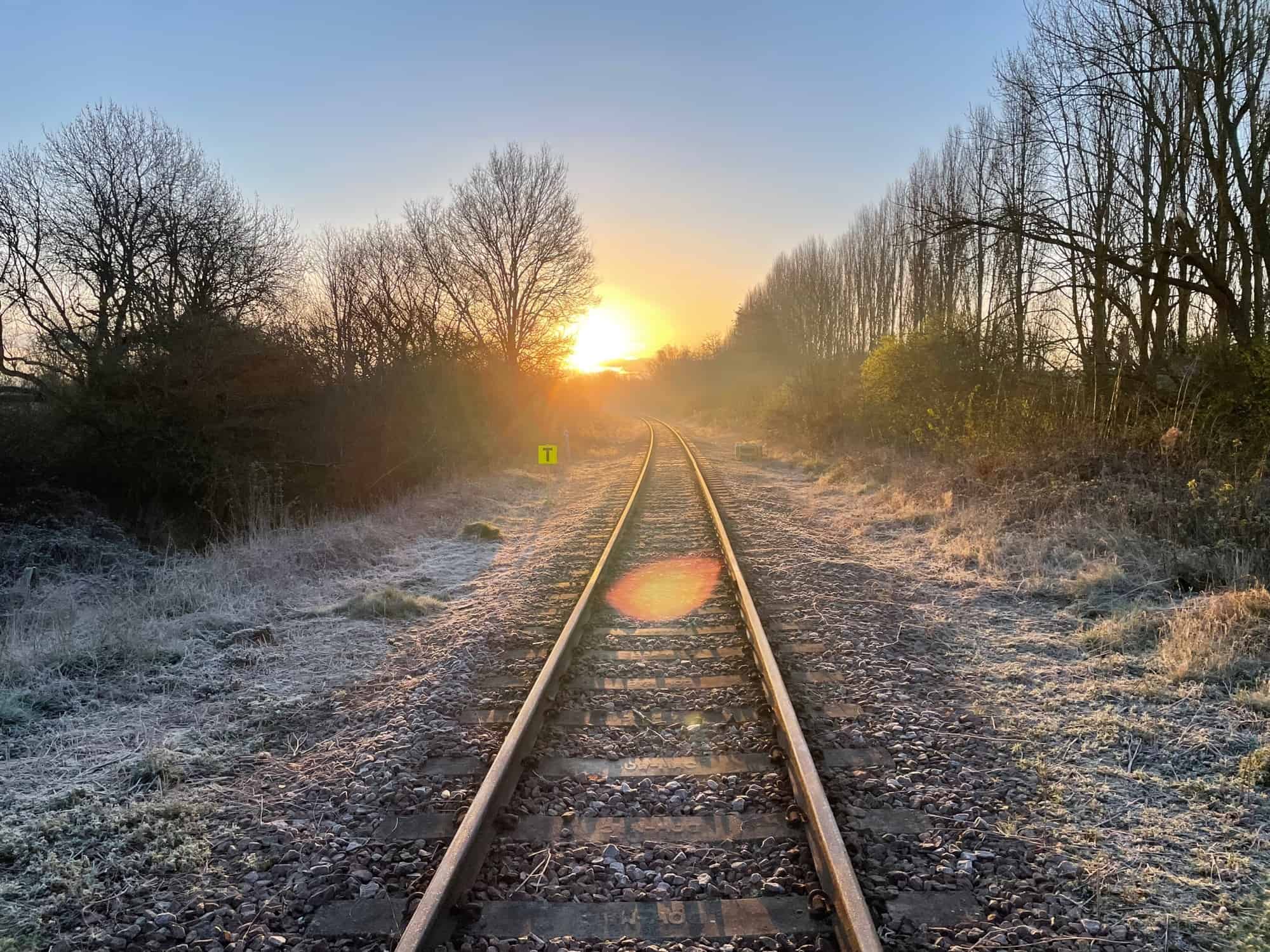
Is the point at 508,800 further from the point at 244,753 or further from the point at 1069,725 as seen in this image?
the point at 1069,725

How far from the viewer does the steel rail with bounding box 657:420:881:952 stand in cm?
259

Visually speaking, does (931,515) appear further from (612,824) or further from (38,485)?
(38,485)

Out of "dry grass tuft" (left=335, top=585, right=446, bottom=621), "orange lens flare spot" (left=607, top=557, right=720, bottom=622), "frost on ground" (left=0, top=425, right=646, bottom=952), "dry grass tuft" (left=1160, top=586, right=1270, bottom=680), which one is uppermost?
"dry grass tuft" (left=1160, top=586, right=1270, bottom=680)

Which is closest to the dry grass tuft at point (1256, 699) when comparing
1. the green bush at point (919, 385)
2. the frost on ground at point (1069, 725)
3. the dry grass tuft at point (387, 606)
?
the frost on ground at point (1069, 725)

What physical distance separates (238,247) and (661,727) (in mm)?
21078

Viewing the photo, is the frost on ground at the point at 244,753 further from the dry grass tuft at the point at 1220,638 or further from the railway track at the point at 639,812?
the dry grass tuft at the point at 1220,638

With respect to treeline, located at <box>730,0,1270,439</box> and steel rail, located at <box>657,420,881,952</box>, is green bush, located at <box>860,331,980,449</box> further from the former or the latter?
steel rail, located at <box>657,420,881,952</box>

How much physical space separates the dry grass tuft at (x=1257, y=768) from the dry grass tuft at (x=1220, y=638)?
1.26 meters

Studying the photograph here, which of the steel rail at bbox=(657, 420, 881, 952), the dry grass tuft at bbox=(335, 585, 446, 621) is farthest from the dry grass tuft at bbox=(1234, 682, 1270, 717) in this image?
the dry grass tuft at bbox=(335, 585, 446, 621)

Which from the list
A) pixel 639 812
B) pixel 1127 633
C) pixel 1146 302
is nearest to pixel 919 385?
pixel 1146 302

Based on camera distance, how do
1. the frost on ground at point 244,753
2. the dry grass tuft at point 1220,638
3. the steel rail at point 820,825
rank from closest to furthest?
1. the steel rail at point 820,825
2. the frost on ground at point 244,753
3. the dry grass tuft at point 1220,638

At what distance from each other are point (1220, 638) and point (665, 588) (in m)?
4.75

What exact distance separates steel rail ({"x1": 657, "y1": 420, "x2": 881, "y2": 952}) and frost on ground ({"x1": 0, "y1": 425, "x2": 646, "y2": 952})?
1.68m

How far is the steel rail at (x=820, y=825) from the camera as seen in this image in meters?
2.59
